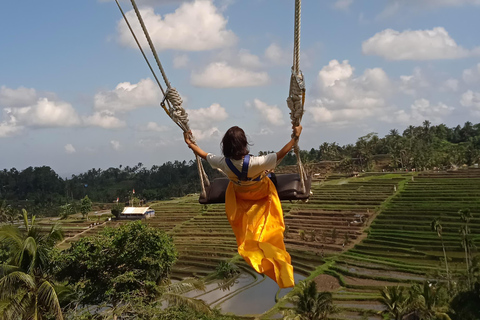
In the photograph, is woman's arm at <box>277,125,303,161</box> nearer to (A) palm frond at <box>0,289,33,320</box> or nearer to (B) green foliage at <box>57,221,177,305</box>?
(A) palm frond at <box>0,289,33,320</box>

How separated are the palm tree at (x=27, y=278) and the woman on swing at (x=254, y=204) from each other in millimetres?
3834

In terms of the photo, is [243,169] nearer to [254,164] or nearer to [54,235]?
[254,164]

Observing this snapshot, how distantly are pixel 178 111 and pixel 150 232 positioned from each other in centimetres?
938

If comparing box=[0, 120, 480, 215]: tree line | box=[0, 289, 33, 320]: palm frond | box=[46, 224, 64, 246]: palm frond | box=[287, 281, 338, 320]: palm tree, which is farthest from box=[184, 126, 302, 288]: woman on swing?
box=[0, 120, 480, 215]: tree line

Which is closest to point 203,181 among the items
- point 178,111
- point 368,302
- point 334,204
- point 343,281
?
point 178,111

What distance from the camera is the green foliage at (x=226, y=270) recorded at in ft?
82.0

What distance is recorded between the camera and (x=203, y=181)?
445cm

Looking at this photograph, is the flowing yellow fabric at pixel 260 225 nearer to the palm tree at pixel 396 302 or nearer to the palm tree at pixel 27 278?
the palm tree at pixel 27 278

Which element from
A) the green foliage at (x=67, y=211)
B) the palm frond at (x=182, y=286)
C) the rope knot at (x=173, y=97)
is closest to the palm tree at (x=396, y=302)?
the palm frond at (x=182, y=286)

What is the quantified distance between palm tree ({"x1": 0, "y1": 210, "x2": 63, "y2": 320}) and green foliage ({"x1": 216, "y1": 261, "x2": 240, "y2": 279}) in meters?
17.5

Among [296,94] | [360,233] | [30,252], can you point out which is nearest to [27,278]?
[30,252]

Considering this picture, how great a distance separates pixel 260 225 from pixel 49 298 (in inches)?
173

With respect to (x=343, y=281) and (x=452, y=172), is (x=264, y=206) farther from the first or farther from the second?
(x=452, y=172)

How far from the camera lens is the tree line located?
183ft
